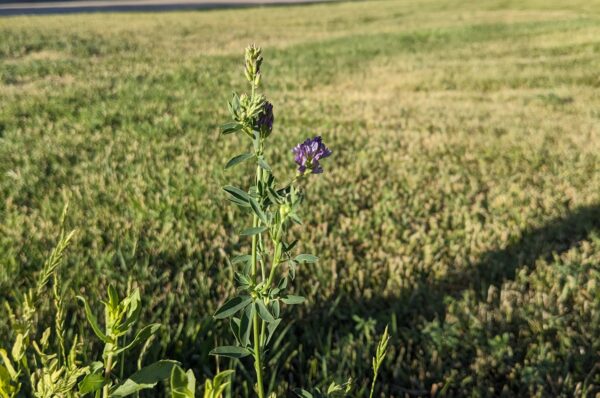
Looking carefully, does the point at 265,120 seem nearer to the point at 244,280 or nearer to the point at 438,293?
the point at 244,280

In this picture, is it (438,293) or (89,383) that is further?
(438,293)

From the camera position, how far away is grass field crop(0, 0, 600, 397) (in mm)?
3111


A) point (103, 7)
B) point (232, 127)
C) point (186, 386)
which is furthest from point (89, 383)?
point (103, 7)

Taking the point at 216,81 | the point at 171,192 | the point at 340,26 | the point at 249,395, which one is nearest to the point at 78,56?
the point at 216,81

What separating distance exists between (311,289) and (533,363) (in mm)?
1585

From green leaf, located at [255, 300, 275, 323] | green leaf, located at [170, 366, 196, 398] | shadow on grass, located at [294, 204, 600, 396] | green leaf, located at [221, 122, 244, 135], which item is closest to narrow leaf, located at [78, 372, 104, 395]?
green leaf, located at [170, 366, 196, 398]

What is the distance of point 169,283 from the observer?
11.8 feet

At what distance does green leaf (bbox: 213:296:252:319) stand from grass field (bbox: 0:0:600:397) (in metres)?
1.13

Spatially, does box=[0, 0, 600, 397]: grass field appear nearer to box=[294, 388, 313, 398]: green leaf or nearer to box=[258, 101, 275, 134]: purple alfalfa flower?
box=[294, 388, 313, 398]: green leaf

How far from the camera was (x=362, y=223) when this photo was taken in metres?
4.81

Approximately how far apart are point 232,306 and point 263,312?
0.14 m

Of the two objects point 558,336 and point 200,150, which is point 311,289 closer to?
point 558,336

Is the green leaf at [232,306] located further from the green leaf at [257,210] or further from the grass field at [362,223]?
the grass field at [362,223]

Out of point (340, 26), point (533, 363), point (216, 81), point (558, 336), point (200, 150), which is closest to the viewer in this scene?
point (533, 363)
